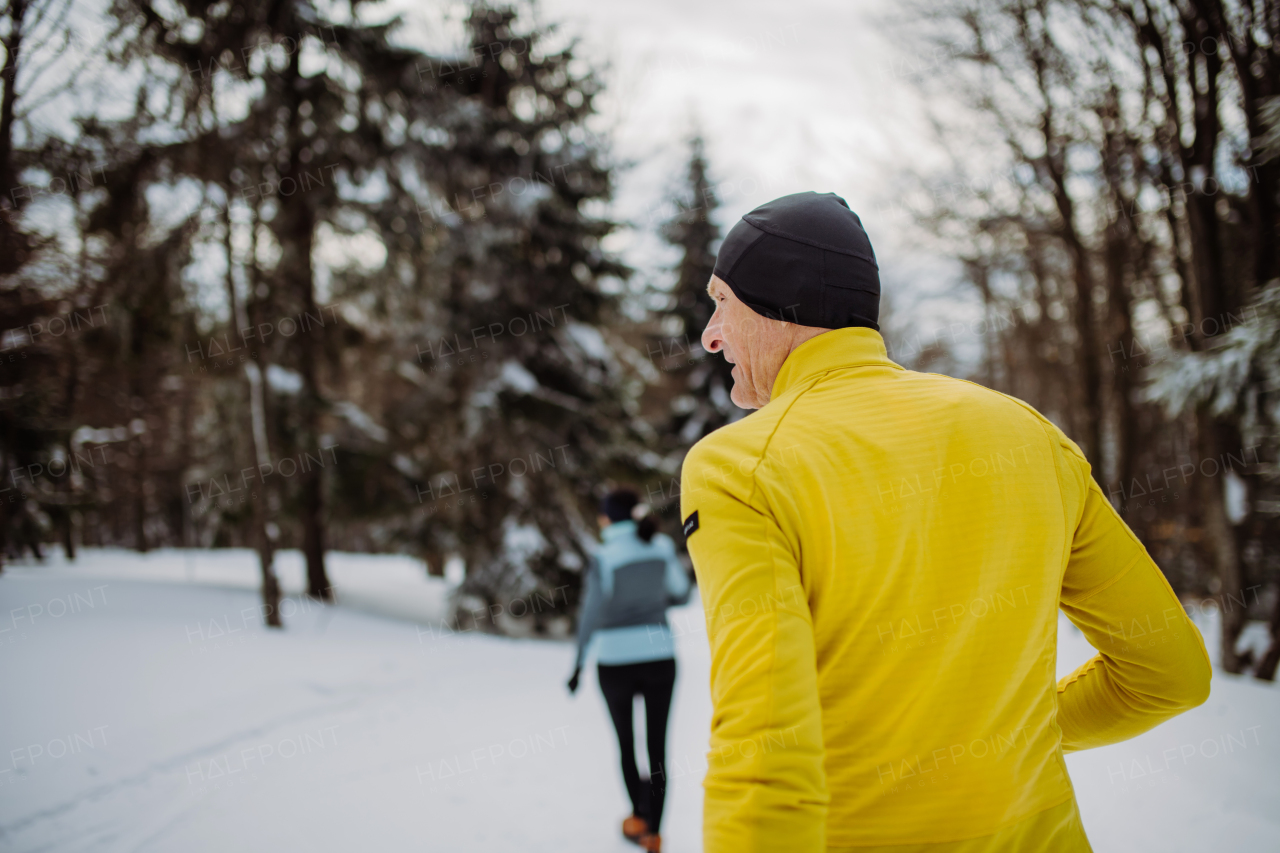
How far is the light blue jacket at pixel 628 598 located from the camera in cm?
436

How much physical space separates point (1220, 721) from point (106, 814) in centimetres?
858

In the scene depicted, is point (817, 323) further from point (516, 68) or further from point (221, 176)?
point (516, 68)

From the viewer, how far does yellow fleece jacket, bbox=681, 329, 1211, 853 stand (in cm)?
94

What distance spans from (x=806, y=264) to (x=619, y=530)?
3.91 meters

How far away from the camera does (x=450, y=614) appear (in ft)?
37.7

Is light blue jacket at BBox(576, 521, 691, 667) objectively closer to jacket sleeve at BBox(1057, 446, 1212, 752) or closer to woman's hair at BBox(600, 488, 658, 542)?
woman's hair at BBox(600, 488, 658, 542)

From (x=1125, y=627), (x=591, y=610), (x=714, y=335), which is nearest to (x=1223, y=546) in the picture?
(x=591, y=610)

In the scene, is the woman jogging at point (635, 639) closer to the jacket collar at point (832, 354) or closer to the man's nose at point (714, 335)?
the man's nose at point (714, 335)

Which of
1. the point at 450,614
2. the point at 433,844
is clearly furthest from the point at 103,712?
the point at 450,614

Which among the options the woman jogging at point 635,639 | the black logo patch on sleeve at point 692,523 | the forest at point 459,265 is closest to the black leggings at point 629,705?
the woman jogging at point 635,639

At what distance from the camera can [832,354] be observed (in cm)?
114

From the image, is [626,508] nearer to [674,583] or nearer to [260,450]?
[674,583]

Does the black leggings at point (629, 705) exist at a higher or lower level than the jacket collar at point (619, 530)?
lower

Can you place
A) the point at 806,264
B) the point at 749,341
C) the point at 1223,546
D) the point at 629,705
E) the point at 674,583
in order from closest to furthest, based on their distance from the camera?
the point at 806,264
the point at 749,341
the point at 629,705
the point at 674,583
the point at 1223,546
